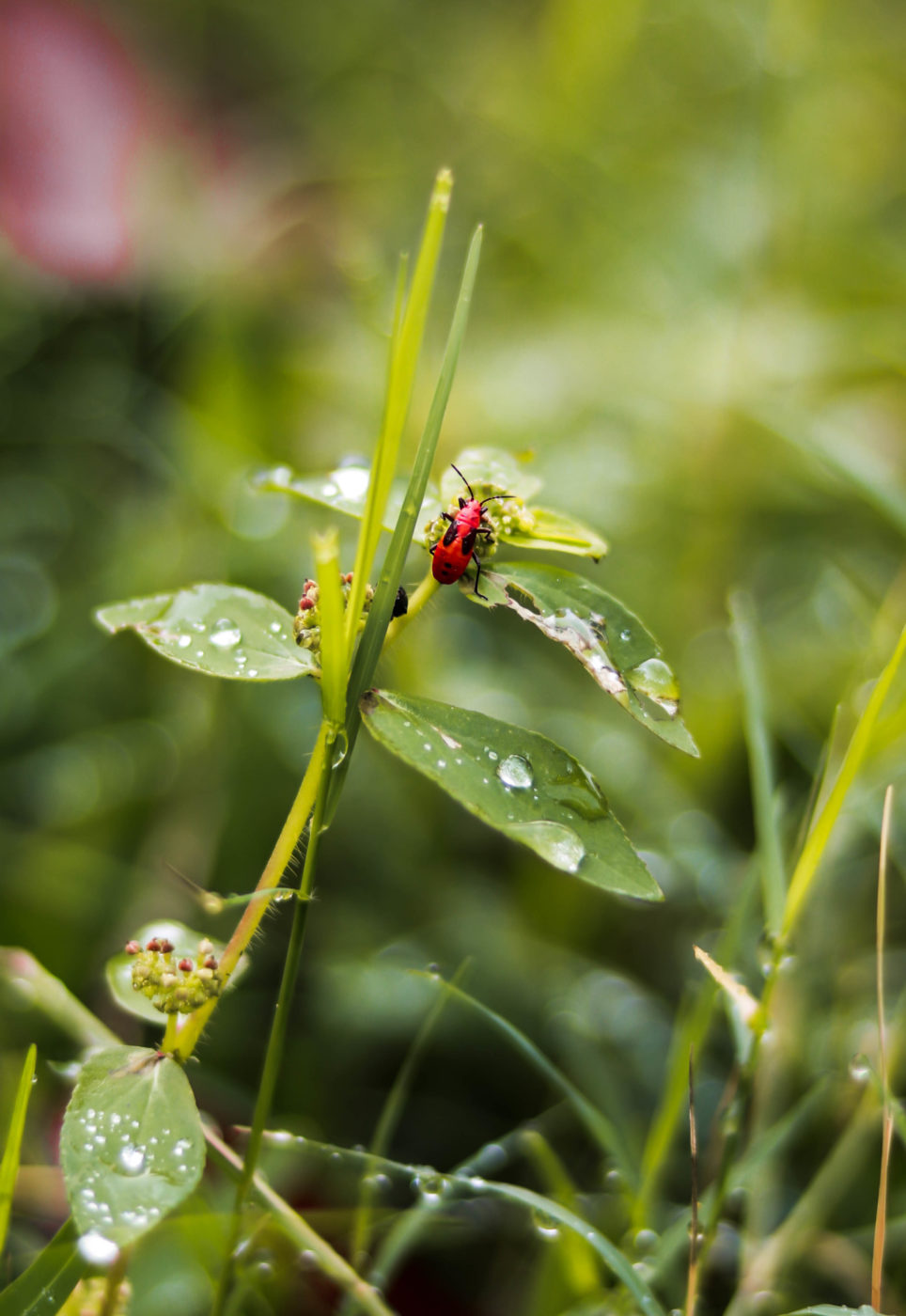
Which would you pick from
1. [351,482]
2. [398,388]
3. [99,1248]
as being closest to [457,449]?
[351,482]

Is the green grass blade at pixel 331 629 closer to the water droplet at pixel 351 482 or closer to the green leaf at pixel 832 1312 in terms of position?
the water droplet at pixel 351 482

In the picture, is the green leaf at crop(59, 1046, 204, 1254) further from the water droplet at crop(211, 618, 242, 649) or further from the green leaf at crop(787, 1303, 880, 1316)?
the green leaf at crop(787, 1303, 880, 1316)

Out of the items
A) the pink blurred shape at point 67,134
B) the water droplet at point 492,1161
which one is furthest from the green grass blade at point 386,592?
the pink blurred shape at point 67,134

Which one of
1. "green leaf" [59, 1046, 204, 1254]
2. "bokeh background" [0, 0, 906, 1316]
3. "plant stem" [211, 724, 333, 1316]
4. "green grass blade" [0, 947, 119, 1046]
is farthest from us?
"bokeh background" [0, 0, 906, 1316]

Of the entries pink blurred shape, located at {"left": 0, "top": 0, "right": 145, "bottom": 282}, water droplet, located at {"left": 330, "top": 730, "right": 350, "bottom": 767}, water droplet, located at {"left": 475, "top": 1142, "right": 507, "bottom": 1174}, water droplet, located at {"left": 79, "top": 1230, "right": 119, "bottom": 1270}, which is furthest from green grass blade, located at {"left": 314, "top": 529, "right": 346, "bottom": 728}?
pink blurred shape, located at {"left": 0, "top": 0, "right": 145, "bottom": 282}

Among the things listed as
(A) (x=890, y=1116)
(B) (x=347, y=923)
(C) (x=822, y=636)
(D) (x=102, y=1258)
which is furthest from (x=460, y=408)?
(D) (x=102, y=1258)
